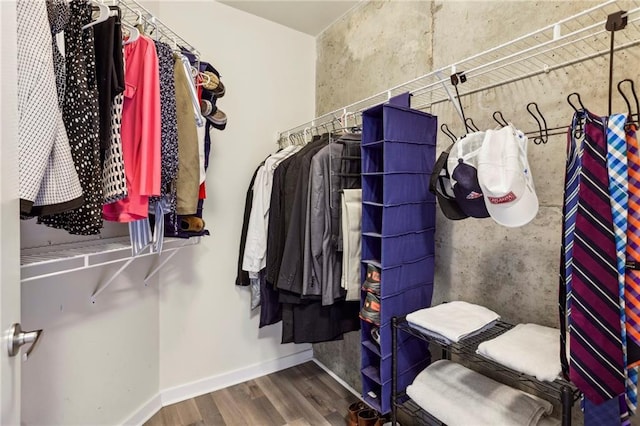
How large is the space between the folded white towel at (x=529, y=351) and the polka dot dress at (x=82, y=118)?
1.30 metres

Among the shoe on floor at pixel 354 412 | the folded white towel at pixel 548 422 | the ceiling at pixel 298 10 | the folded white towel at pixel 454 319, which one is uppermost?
the ceiling at pixel 298 10

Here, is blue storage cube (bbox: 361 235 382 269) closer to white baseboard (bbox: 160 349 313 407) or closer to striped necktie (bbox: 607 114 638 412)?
striped necktie (bbox: 607 114 638 412)

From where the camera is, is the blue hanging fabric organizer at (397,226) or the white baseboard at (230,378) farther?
the white baseboard at (230,378)

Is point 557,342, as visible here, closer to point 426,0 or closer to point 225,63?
point 426,0

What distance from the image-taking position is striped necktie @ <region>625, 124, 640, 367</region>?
0.76 m

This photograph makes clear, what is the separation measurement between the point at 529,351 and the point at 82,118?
1521 mm

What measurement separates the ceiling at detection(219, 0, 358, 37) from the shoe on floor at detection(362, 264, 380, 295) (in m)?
1.81

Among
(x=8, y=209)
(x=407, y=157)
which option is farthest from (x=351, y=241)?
(x=8, y=209)

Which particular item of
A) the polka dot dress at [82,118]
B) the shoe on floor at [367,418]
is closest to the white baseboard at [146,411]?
the shoe on floor at [367,418]

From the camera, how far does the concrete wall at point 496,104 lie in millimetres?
1206

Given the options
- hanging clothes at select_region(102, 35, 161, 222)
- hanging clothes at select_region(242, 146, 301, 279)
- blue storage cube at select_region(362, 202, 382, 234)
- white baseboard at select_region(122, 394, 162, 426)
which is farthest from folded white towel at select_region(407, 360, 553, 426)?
white baseboard at select_region(122, 394, 162, 426)

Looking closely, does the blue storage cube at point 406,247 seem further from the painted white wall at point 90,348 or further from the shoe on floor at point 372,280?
the painted white wall at point 90,348

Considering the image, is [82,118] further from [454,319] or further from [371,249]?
[454,319]

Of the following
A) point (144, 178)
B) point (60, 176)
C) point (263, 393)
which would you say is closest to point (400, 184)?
point (144, 178)
